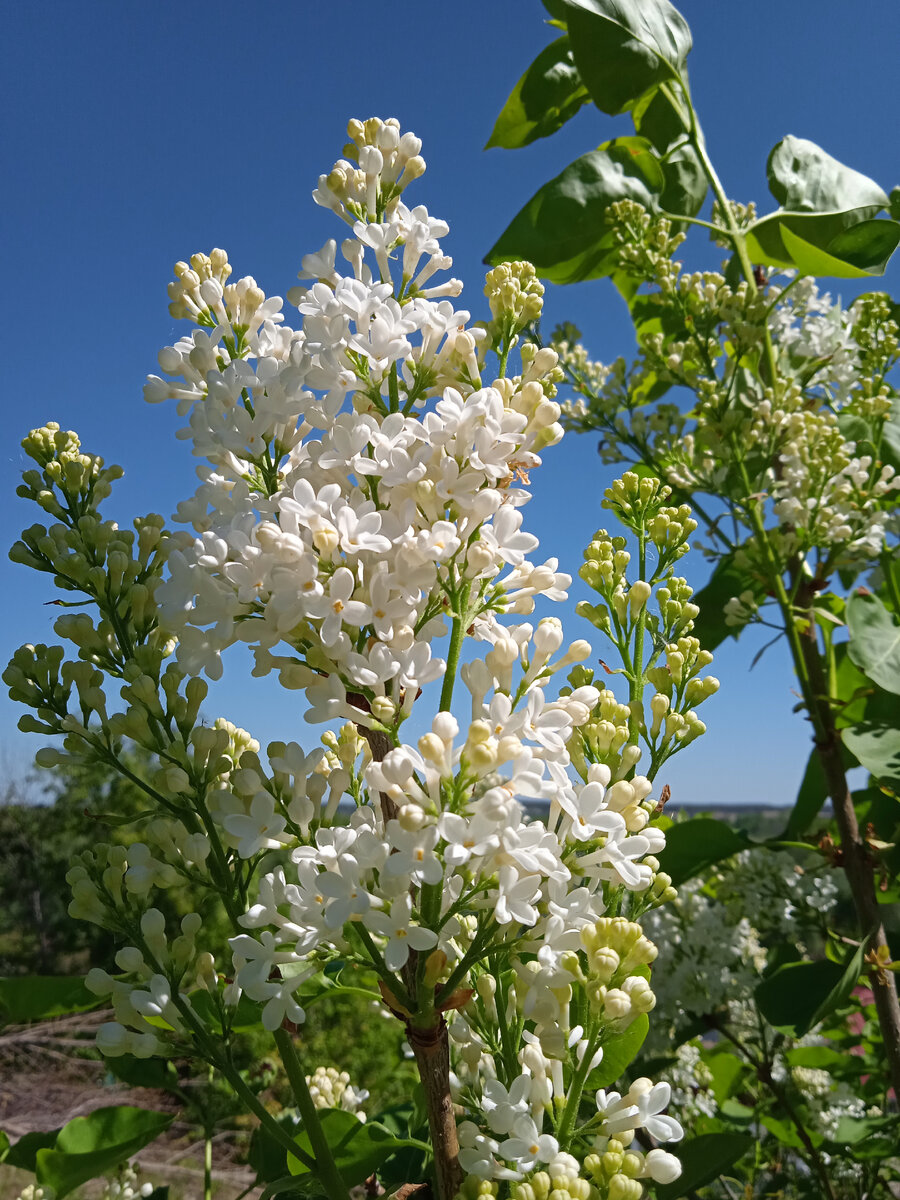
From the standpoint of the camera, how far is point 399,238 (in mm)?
725

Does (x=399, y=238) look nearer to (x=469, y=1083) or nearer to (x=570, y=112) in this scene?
(x=469, y=1083)

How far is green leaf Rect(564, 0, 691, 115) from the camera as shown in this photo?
4.47 ft

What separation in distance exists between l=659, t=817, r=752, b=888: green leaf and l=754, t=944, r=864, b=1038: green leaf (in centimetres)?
19

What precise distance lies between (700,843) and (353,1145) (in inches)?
32.0

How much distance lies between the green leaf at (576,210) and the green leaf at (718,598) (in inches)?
26.4

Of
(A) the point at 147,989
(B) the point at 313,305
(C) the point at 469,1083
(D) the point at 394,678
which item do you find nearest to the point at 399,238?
(B) the point at 313,305

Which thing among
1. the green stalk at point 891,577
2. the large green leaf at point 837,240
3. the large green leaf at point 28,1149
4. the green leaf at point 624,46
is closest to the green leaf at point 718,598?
the green stalk at point 891,577

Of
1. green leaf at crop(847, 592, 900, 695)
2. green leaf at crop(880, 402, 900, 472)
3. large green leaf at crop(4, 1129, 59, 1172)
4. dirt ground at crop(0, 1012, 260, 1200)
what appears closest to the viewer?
large green leaf at crop(4, 1129, 59, 1172)

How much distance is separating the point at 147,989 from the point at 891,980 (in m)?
1.09

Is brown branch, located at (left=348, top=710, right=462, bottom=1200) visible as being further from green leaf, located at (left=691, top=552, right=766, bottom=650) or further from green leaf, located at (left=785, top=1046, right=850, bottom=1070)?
green leaf, located at (left=785, top=1046, right=850, bottom=1070)

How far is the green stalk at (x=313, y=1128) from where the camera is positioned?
2.02 feet

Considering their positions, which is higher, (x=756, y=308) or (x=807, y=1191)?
(x=756, y=308)

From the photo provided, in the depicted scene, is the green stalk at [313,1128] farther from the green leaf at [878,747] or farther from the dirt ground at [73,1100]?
the dirt ground at [73,1100]

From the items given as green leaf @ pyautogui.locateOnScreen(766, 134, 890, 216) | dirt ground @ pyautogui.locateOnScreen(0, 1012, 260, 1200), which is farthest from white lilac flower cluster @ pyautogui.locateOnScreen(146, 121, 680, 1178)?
dirt ground @ pyautogui.locateOnScreen(0, 1012, 260, 1200)
